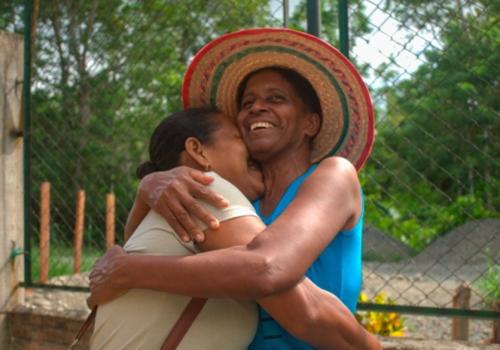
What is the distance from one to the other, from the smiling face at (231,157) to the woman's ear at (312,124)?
30 centimetres

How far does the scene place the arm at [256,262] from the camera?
67.1 inches

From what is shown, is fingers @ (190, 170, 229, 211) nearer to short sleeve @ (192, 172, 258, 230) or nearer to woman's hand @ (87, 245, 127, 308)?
short sleeve @ (192, 172, 258, 230)

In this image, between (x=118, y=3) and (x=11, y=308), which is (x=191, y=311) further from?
(x=118, y=3)

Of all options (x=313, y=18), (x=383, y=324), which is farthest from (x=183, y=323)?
(x=383, y=324)

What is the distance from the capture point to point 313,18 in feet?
9.99

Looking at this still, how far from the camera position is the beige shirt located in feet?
6.01

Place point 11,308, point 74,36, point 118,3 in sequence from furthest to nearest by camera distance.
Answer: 1. point 74,36
2. point 118,3
3. point 11,308

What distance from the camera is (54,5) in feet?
16.3

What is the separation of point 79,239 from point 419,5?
5.06 m

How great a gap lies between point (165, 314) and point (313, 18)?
5.43ft

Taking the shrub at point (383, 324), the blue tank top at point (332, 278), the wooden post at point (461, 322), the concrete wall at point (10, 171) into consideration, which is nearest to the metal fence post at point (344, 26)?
the blue tank top at point (332, 278)

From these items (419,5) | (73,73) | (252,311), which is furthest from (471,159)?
(252,311)

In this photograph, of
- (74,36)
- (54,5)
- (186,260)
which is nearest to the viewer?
(186,260)

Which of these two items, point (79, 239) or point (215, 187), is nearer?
point (215, 187)
